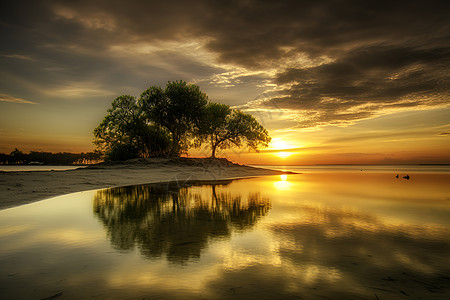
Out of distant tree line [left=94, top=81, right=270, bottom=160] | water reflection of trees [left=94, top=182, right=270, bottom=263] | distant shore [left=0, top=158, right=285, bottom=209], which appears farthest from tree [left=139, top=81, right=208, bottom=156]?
water reflection of trees [left=94, top=182, right=270, bottom=263]

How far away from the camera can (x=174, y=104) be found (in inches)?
1485

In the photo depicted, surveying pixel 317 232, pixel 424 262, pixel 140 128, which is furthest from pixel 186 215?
pixel 140 128

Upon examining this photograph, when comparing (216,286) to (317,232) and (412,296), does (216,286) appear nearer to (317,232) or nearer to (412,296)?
(412,296)

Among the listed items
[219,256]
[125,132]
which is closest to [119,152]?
[125,132]

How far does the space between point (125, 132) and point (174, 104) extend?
989 cm

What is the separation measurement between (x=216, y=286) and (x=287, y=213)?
6.43 metres

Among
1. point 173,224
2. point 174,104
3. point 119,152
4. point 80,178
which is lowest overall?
point 173,224

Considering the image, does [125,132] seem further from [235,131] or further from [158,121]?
[235,131]

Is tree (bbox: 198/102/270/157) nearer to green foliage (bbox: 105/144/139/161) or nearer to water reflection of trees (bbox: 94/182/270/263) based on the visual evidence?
green foliage (bbox: 105/144/139/161)

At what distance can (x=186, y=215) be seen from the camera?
8586 millimetres

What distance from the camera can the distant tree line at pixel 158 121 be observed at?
38.2m

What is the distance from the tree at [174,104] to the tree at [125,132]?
2036 mm

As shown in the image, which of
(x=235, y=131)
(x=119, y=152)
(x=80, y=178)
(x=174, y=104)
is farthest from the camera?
(x=235, y=131)

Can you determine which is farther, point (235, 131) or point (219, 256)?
point (235, 131)
